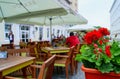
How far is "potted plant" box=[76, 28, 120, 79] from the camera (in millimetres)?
2008

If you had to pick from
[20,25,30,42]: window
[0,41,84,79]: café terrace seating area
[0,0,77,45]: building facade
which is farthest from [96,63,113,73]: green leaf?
[20,25,30,42]: window

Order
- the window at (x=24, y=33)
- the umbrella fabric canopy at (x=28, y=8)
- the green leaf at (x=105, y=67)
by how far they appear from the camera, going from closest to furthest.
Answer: the green leaf at (x=105, y=67) → the umbrella fabric canopy at (x=28, y=8) → the window at (x=24, y=33)

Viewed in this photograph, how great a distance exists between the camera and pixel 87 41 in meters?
2.21

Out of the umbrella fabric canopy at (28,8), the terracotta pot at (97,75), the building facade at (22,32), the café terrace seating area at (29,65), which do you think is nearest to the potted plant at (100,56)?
the terracotta pot at (97,75)

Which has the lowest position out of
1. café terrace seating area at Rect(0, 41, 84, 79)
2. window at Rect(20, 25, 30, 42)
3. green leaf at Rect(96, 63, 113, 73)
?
café terrace seating area at Rect(0, 41, 84, 79)

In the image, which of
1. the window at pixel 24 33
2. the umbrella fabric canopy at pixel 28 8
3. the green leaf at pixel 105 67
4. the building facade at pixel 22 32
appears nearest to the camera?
the green leaf at pixel 105 67

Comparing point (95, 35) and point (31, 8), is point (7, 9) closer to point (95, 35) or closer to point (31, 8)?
point (31, 8)

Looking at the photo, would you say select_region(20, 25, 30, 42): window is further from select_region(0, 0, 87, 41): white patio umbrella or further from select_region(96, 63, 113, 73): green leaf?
select_region(96, 63, 113, 73): green leaf

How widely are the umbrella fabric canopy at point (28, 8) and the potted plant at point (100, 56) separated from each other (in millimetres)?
2105

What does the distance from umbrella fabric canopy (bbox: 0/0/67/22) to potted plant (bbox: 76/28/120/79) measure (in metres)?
2.10

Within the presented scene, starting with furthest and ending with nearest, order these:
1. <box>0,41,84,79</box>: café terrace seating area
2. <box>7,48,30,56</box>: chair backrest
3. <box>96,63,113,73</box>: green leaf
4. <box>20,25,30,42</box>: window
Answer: <box>20,25,30,42</box>: window → <box>7,48,30,56</box>: chair backrest → <box>0,41,84,79</box>: café terrace seating area → <box>96,63,113,73</box>: green leaf

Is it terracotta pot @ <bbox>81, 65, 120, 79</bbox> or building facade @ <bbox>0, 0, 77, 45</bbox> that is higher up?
building facade @ <bbox>0, 0, 77, 45</bbox>

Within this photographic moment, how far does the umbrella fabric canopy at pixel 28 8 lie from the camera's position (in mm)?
4309

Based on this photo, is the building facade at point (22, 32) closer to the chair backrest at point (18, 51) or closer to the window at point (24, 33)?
the window at point (24, 33)
